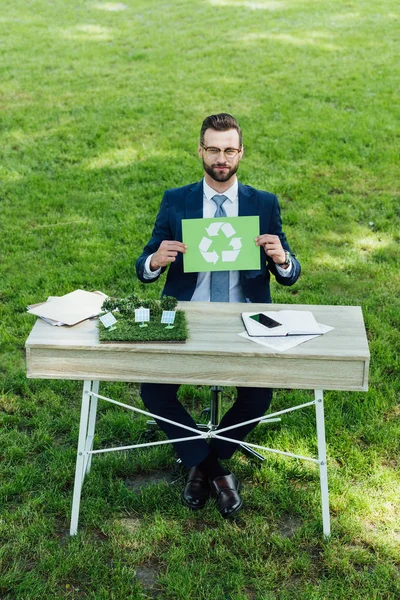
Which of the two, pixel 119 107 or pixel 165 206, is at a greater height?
pixel 165 206

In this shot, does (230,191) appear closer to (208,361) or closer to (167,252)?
(167,252)

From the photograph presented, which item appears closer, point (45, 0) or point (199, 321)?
point (199, 321)

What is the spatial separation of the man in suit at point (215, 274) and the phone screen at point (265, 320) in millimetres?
292

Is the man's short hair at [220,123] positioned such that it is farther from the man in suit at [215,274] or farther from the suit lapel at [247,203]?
the suit lapel at [247,203]

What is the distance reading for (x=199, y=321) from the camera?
3488mm

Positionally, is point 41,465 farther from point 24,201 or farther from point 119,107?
point 119,107

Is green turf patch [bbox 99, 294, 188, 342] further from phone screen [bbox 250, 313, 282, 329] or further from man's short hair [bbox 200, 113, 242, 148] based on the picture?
man's short hair [bbox 200, 113, 242, 148]

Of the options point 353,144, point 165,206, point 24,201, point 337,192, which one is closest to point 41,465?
point 165,206

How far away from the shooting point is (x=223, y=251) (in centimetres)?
340

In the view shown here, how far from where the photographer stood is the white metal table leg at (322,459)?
129 inches

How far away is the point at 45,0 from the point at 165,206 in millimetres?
11544

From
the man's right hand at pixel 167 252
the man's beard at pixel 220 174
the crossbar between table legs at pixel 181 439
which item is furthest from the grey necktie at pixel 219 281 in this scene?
the crossbar between table legs at pixel 181 439

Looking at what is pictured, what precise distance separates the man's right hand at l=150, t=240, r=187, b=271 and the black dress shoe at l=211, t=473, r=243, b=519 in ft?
3.67

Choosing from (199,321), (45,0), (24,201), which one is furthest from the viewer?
(45,0)
